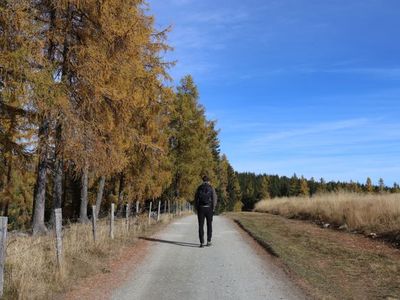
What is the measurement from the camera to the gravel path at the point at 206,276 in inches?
296

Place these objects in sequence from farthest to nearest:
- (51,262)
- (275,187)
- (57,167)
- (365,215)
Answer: (275,187) → (365,215) → (57,167) → (51,262)

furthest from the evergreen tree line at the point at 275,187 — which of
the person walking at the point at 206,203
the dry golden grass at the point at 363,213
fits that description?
the person walking at the point at 206,203

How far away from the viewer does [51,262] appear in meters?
8.90

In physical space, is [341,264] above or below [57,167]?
below

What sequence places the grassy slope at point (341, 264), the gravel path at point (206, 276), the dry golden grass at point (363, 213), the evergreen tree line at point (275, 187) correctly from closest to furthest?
the gravel path at point (206, 276)
the grassy slope at point (341, 264)
the dry golden grass at point (363, 213)
the evergreen tree line at point (275, 187)

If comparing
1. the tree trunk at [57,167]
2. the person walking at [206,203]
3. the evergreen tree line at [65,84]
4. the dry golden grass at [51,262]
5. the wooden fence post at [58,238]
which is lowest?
the dry golden grass at [51,262]

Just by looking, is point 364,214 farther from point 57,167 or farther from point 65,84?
point 65,84

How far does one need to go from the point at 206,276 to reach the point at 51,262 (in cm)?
312

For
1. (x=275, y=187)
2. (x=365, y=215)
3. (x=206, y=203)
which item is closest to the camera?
(x=206, y=203)

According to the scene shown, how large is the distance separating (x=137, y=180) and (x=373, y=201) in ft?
39.6

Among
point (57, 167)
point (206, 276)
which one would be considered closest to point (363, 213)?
point (206, 276)

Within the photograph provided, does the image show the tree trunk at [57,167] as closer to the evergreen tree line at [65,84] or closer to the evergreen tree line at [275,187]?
the evergreen tree line at [65,84]

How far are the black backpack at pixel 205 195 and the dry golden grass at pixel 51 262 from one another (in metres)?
2.51

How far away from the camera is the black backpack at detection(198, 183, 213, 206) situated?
1341cm
